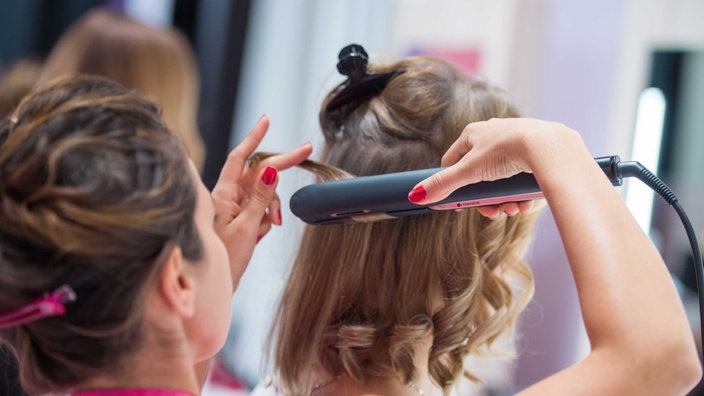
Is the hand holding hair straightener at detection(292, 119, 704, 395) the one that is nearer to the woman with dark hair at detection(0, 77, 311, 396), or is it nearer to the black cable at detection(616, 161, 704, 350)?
the black cable at detection(616, 161, 704, 350)

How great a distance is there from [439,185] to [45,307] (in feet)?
1.10

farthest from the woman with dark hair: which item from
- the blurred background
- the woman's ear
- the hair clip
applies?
the blurred background

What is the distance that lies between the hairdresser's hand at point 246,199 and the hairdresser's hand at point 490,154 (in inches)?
8.3

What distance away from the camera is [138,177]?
0.65 metres

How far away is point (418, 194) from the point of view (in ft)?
2.54

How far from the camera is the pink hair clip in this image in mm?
626

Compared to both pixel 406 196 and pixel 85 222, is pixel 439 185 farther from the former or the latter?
pixel 85 222

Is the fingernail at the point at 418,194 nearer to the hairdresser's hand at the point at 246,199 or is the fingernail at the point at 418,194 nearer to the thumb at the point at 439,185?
the thumb at the point at 439,185

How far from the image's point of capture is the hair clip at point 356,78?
37.4 inches

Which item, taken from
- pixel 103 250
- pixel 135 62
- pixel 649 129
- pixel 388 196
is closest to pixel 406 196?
pixel 388 196

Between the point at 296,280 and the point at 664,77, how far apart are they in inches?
44.7

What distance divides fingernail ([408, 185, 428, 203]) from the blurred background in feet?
2.82

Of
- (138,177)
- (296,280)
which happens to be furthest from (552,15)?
(138,177)

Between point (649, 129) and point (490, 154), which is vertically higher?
point (490, 154)
